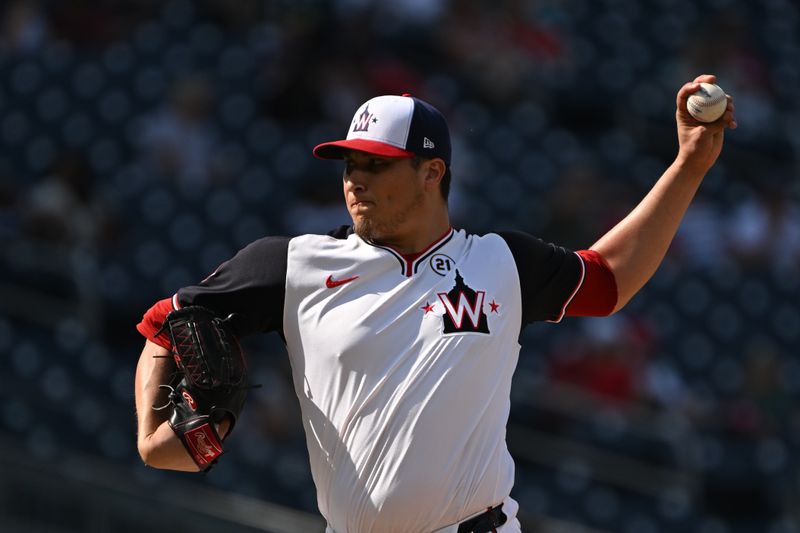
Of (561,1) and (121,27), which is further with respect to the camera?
(561,1)

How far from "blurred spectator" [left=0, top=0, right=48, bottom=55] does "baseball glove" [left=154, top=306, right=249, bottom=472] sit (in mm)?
6241

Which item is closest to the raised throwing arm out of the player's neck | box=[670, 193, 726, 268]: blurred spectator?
the player's neck

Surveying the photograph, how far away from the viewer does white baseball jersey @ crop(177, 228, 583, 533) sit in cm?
297

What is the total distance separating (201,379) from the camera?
2.92 meters

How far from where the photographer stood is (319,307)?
10.1 feet

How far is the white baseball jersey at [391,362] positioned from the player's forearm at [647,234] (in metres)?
0.28

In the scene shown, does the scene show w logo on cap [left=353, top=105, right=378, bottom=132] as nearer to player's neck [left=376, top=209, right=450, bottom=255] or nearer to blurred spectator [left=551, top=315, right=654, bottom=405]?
player's neck [left=376, top=209, right=450, bottom=255]

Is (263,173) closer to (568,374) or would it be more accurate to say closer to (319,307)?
(568,374)

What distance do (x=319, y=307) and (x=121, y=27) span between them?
252 inches

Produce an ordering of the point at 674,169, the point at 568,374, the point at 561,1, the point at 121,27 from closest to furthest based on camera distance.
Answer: the point at 674,169
the point at 568,374
the point at 121,27
the point at 561,1

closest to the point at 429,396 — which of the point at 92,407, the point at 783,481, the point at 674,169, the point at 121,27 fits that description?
the point at 674,169

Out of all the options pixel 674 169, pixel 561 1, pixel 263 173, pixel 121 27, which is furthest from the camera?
pixel 561 1

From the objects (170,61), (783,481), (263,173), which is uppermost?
(170,61)

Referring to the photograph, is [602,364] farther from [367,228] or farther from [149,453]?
[149,453]
